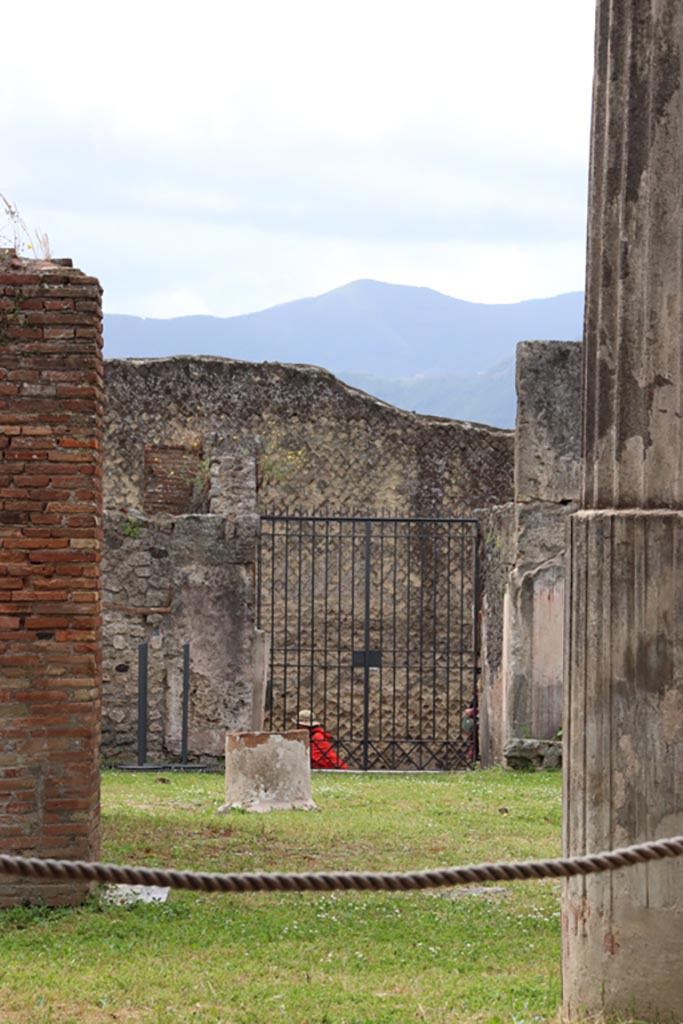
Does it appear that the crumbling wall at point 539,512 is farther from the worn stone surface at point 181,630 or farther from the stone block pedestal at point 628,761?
the stone block pedestal at point 628,761

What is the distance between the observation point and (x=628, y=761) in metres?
3.80

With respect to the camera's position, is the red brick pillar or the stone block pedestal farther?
the red brick pillar

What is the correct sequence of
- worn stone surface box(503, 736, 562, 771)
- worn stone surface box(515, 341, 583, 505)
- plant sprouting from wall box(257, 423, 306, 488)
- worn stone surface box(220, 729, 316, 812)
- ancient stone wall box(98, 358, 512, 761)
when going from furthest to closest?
1. ancient stone wall box(98, 358, 512, 761)
2. plant sprouting from wall box(257, 423, 306, 488)
3. worn stone surface box(515, 341, 583, 505)
4. worn stone surface box(503, 736, 562, 771)
5. worn stone surface box(220, 729, 316, 812)

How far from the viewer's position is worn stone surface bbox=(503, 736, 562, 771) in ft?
37.9

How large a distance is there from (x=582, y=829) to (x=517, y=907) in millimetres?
2251

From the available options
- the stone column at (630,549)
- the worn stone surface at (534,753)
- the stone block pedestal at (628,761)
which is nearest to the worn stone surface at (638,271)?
the stone column at (630,549)

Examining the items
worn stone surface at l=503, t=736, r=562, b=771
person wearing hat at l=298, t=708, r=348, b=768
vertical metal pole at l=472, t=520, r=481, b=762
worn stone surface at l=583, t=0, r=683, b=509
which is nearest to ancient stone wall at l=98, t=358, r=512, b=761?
vertical metal pole at l=472, t=520, r=481, b=762

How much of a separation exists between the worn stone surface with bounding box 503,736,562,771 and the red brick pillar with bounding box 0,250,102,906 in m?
6.29

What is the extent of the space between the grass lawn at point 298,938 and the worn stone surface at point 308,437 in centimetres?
891

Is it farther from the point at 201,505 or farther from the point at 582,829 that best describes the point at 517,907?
the point at 201,505

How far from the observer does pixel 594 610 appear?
3.87 m

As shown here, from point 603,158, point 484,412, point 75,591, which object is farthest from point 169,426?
point 484,412

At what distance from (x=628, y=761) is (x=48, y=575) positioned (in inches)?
115

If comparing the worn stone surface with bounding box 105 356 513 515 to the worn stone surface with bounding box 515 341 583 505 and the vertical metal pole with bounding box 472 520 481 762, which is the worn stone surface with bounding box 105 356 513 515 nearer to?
the vertical metal pole with bounding box 472 520 481 762
